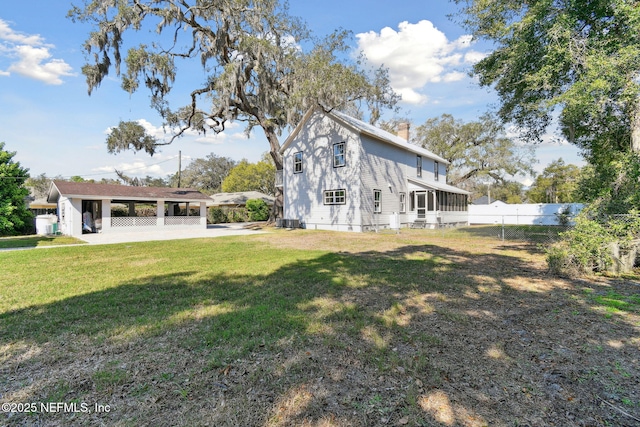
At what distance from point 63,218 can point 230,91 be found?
47.4ft

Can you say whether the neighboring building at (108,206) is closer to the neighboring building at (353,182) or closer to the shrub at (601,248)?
the neighboring building at (353,182)

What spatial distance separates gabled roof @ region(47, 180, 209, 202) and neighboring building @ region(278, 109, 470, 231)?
311 inches

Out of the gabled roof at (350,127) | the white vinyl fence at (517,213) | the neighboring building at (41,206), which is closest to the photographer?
the gabled roof at (350,127)

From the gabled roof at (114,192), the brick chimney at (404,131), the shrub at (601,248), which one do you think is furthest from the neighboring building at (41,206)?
the shrub at (601,248)

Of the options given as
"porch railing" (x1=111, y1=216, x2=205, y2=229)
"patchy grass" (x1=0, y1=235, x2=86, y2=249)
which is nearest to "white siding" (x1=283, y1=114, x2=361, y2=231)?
"porch railing" (x1=111, y1=216, x2=205, y2=229)

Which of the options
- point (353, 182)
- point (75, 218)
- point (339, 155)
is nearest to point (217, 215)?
point (75, 218)

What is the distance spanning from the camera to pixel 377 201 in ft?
64.4

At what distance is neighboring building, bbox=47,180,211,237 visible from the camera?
60.4ft

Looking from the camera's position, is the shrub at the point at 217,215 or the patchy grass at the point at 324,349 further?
the shrub at the point at 217,215

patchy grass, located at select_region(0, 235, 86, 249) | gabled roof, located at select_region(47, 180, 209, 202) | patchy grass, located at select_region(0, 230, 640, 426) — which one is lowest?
patchy grass, located at select_region(0, 230, 640, 426)

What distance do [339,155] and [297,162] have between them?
3949mm

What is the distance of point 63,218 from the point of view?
2000 centimetres

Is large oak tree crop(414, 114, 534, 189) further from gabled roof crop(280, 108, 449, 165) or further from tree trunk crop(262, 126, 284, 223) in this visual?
tree trunk crop(262, 126, 284, 223)

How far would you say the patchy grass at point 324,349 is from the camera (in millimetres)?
2344
